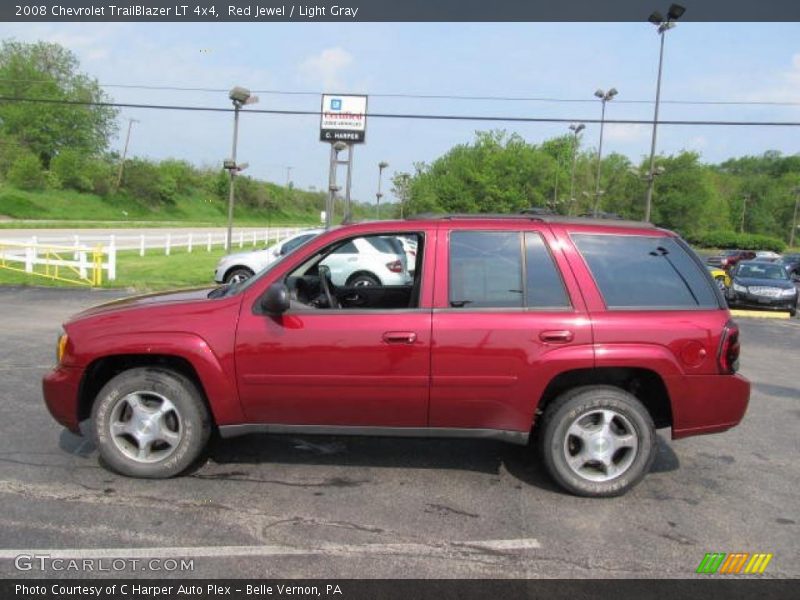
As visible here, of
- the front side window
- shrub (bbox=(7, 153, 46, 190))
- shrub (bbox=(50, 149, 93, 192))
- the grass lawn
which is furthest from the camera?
shrub (bbox=(50, 149, 93, 192))

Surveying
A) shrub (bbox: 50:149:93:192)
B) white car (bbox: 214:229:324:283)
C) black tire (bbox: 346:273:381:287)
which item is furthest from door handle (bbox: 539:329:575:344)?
shrub (bbox: 50:149:93:192)

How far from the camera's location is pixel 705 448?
521 cm

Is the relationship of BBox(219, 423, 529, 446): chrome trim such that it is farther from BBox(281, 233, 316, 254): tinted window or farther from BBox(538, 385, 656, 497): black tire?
BBox(281, 233, 316, 254): tinted window

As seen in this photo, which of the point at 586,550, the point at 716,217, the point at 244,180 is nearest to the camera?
the point at 586,550

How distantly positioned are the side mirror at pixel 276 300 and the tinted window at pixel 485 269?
1.05 meters

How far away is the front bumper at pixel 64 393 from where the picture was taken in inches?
162

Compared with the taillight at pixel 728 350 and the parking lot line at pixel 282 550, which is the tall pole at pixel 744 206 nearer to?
the taillight at pixel 728 350

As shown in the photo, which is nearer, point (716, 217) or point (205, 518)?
point (205, 518)

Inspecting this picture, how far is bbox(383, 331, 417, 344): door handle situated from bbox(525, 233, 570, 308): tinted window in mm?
769

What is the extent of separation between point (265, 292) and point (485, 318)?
55.6 inches

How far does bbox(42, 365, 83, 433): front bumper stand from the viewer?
4117mm
